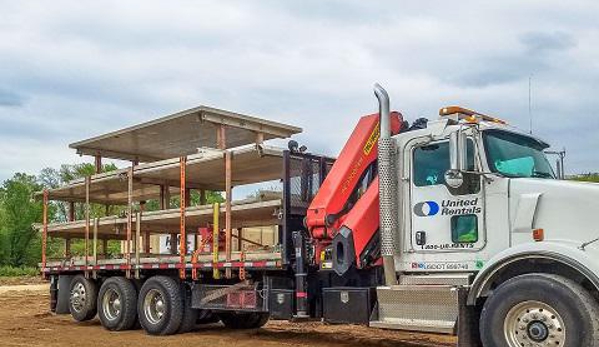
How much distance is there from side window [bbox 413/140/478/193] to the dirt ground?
10.6 ft

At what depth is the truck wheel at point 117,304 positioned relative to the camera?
13.8 metres

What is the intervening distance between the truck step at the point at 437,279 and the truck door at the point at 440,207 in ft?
0.65

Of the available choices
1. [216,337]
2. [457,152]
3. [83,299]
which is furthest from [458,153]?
[83,299]

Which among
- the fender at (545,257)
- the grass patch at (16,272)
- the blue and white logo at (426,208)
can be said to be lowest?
the grass patch at (16,272)

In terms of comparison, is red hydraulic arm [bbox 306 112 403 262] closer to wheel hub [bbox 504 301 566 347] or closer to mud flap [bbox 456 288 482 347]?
mud flap [bbox 456 288 482 347]

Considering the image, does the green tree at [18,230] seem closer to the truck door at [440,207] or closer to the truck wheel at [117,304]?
the truck wheel at [117,304]

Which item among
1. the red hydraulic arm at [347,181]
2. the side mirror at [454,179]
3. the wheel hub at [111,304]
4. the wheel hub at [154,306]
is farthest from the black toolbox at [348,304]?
the wheel hub at [111,304]

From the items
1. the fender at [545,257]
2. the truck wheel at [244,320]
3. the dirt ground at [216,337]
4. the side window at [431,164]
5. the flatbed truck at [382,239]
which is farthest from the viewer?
the truck wheel at [244,320]

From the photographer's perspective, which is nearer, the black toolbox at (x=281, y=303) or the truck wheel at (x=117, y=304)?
the black toolbox at (x=281, y=303)

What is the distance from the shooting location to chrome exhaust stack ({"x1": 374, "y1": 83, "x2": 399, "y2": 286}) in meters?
9.19

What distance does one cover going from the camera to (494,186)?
837 cm

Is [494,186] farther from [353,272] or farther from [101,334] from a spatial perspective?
[101,334]

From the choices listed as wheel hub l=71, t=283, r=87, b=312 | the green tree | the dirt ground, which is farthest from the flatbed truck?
the green tree

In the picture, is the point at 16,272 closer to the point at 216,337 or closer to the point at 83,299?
the point at 83,299
